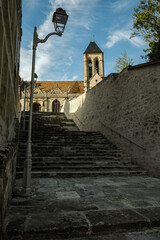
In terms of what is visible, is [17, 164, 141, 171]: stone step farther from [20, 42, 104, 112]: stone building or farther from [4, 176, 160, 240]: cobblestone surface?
[20, 42, 104, 112]: stone building

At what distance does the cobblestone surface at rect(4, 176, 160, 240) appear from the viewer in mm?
2074

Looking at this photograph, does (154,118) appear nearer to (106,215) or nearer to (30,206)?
(106,215)

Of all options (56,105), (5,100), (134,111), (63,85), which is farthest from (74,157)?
(63,85)

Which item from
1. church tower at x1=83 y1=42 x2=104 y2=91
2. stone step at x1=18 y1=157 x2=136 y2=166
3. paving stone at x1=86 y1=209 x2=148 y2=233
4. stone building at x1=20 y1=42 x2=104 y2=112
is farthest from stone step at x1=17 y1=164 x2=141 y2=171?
church tower at x1=83 y1=42 x2=104 y2=91

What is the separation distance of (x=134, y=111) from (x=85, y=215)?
5.88 m

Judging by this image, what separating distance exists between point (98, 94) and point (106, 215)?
31.7 ft

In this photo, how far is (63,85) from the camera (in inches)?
1668

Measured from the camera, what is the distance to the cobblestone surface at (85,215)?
81.7 inches

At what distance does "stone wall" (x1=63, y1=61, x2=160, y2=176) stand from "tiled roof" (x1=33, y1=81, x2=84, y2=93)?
30201 mm

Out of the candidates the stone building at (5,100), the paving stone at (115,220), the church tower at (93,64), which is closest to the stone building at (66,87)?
the church tower at (93,64)

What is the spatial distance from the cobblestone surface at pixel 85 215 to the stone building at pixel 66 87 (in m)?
35.0

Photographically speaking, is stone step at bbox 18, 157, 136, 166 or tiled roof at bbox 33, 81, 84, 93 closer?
stone step at bbox 18, 157, 136, 166

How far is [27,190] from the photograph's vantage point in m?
3.36

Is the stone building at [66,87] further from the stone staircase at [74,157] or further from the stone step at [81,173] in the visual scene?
the stone step at [81,173]
